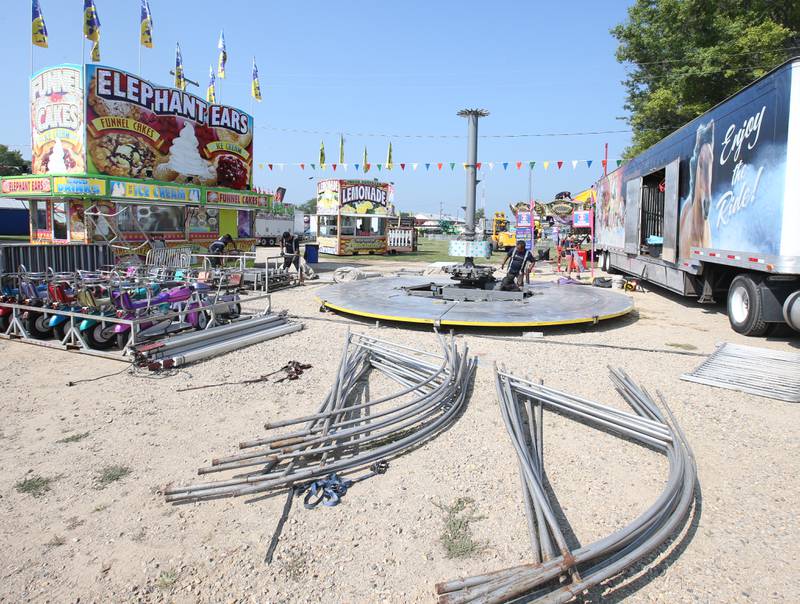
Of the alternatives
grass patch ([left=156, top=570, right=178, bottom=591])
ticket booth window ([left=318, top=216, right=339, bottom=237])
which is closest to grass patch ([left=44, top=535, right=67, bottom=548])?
grass patch ([left=156, top=570, right=178, bottom=591])

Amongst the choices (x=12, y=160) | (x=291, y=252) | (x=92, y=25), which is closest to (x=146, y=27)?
(x=92, y=25)

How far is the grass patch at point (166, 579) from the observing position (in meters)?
3.05

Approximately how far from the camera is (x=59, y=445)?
4.88 metres

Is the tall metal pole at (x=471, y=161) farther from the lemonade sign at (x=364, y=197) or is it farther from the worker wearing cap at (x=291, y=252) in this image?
the lemonade sign at (x=364, y=197)

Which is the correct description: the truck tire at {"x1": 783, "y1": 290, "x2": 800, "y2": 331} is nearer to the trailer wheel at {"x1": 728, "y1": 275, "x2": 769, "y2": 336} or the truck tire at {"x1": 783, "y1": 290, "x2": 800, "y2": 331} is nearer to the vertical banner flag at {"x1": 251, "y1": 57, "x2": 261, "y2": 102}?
the trailer wheel at {"x1": 728, "y1": 275, "x2": 769, "y2": 336}

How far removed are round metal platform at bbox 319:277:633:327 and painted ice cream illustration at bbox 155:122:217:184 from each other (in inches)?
346

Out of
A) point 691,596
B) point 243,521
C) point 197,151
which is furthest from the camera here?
point 197,151

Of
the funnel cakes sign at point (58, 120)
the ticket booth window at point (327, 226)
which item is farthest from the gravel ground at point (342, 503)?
the ticket booth window at point (327, 226)

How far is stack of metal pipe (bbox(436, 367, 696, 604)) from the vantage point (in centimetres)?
281

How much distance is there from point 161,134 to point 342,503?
57.0 ft

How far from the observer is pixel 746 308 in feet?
31.2

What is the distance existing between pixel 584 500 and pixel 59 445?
438 cm

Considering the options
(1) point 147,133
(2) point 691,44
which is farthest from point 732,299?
(2) point 691,44

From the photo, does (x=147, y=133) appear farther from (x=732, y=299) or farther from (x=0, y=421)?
(x=732, y=299)
